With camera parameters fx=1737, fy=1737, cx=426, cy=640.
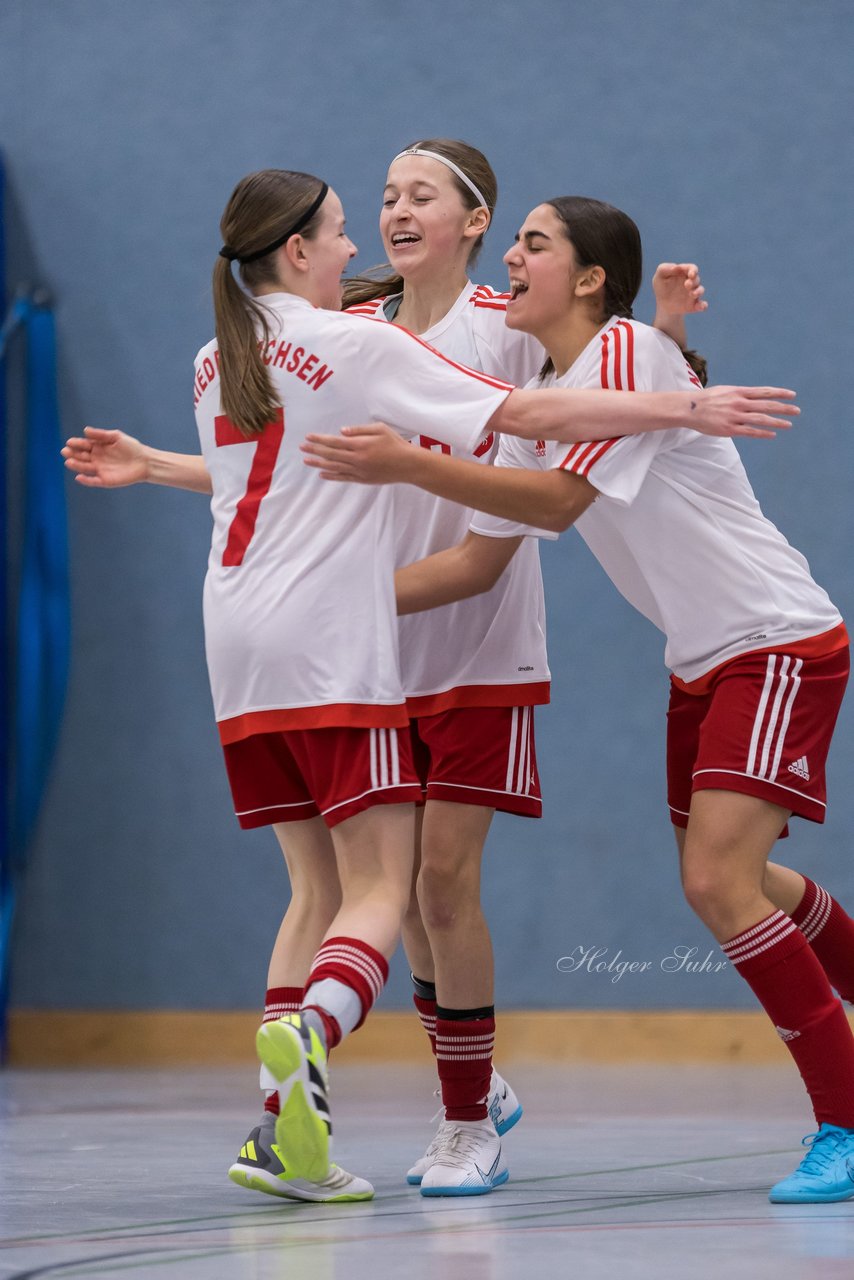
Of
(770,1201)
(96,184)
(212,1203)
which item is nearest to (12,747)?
(96,184)

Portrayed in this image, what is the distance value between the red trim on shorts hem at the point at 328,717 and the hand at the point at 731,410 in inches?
24.8

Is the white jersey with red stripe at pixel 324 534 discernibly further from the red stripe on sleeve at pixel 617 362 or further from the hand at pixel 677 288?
the hand at pixel 677 288

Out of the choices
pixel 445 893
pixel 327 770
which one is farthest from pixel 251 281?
pixel 445 893

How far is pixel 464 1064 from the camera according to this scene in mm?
2945

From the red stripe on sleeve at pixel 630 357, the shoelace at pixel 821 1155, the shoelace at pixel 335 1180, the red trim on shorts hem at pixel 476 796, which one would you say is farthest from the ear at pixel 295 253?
the shoelace at pixel 821 1155

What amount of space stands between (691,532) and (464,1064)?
976 mm

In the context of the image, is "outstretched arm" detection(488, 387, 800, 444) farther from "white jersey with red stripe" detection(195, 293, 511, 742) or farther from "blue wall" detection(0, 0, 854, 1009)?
"blue wall" detection(0, 0, 854, 1009)

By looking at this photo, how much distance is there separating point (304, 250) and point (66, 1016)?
3.27 m

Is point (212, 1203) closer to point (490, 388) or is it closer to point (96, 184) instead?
point (490, 388)

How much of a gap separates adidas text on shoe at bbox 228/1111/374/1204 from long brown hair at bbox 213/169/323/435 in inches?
42.5

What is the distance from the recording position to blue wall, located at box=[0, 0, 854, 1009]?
516cm

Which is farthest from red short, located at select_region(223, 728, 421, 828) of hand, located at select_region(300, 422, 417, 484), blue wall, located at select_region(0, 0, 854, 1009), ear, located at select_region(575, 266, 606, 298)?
blue wall, located at select_region(0, 0, 854, 1009)

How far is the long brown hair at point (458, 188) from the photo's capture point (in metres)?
3.26

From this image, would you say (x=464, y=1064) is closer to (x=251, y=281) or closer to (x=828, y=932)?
(x=828, y=932)
